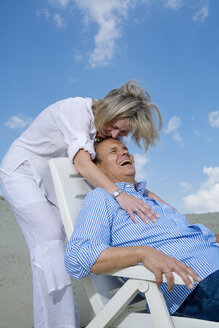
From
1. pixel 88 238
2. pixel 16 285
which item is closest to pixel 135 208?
pixel 88 238

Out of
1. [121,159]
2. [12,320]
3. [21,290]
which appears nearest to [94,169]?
[121,159]

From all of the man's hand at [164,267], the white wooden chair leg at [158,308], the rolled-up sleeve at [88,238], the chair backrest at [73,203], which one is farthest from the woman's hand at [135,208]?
the white wooden chair leg at [158,308]

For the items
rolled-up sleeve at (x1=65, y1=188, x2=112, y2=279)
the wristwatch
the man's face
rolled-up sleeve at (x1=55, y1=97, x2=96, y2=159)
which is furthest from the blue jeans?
rolled-up sleeve at (x1=55, y1=97, x2=96, y2=159)

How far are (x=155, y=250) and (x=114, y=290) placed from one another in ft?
2.09

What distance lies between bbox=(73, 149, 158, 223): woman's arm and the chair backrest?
174 millimetres

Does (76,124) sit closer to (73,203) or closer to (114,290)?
(73,203)

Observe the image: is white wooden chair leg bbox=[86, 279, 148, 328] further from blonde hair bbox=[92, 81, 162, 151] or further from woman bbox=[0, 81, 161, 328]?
blonde hair bbox=[92, 81, 162, 151]

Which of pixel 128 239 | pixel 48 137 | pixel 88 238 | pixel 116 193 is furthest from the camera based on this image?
pixel 48 137

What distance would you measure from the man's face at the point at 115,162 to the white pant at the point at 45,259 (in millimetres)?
556

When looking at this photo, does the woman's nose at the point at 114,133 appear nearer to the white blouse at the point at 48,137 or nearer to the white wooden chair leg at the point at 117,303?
the white blouse at the point at 48,137

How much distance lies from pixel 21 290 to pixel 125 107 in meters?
3.63

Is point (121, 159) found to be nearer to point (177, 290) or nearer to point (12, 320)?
point (177, 290)

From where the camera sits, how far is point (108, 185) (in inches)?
98.5

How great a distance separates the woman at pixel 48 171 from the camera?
8.35 feet
